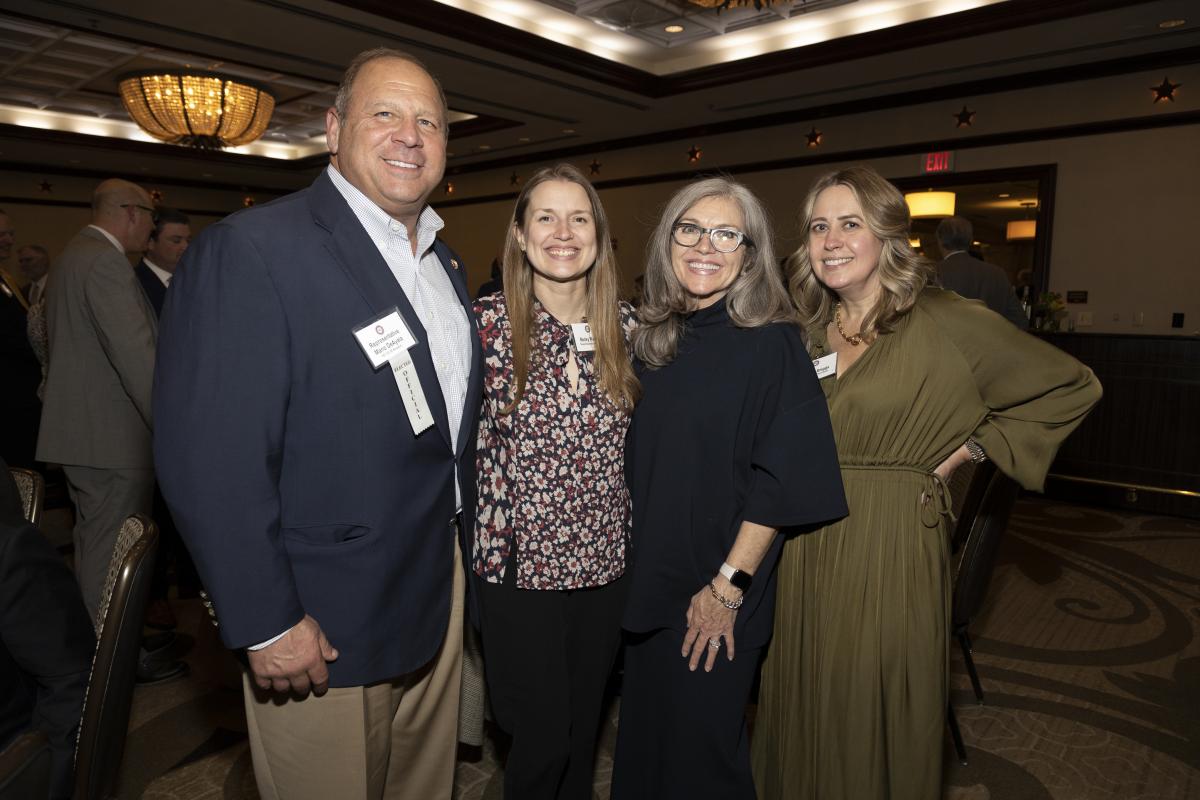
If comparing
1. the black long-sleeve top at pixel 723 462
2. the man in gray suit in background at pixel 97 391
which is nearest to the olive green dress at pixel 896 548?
the black long-sleeve top at pixel 723 462

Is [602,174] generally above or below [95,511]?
above

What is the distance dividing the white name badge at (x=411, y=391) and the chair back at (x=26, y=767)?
0.77 metres

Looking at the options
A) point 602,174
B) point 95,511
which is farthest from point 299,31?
point 602,174

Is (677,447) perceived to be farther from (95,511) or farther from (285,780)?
(95,511)

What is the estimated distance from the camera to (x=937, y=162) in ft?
25.0

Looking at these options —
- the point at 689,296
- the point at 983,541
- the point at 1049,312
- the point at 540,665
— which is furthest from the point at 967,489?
the point at 1049,312

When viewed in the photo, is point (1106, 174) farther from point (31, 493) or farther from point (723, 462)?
point (31, 493)

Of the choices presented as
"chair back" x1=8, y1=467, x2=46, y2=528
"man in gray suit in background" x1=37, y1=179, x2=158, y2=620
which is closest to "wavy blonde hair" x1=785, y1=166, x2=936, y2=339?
"chair back" x1=8, y1=467, x2=46, y2=528

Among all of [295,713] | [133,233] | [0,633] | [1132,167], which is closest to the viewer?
[0,633]

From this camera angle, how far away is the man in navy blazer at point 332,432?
4.25 ft

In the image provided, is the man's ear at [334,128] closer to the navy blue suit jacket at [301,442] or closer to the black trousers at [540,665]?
the navy blue suit jacket at [301,442]

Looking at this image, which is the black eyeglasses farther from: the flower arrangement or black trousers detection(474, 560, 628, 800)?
the flower arrangement

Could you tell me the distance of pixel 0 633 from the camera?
3.90 feet

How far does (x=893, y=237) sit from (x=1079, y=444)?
514cm
